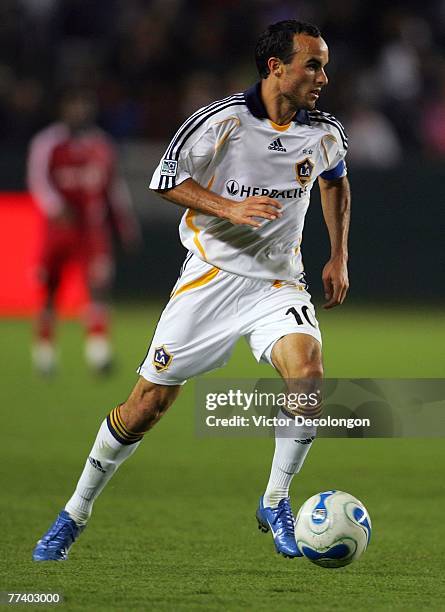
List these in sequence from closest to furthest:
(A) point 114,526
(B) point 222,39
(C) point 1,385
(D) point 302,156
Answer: (D) point 302,156, (A) point 114,526, (C) point 1,385, (B) point 222,39

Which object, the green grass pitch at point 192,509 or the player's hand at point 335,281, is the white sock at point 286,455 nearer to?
the green grass pitch at point 192,509

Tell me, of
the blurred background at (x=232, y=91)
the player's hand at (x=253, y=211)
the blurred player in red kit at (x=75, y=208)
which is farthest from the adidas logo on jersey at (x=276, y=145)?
the blurred background at (x=232, y=91)

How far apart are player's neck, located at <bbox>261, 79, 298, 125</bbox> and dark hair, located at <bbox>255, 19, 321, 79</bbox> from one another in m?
0.05

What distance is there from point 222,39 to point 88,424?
951cm

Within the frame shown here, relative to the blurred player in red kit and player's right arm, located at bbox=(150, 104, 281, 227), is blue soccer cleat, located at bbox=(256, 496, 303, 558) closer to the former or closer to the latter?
player's right arm, located at bbox=(150, 104, 281, 227)

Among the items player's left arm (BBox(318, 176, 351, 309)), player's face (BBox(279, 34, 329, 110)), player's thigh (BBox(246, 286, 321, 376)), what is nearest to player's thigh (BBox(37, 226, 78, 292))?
player's left arm (BBox(318, 176, 351, 309))

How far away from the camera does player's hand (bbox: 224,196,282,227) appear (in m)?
5.16

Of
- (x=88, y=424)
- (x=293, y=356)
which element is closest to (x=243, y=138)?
(x=293, y=356)

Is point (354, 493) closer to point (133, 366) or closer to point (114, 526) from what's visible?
point (114, 526)

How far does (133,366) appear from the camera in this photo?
40.8 ft

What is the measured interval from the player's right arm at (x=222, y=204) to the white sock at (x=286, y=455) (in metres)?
0.90

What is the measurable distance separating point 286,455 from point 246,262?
84cm

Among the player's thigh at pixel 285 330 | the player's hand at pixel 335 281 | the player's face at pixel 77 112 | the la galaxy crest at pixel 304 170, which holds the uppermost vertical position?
the player's face at pixel 77 112

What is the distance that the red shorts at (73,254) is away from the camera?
12.1 meters
